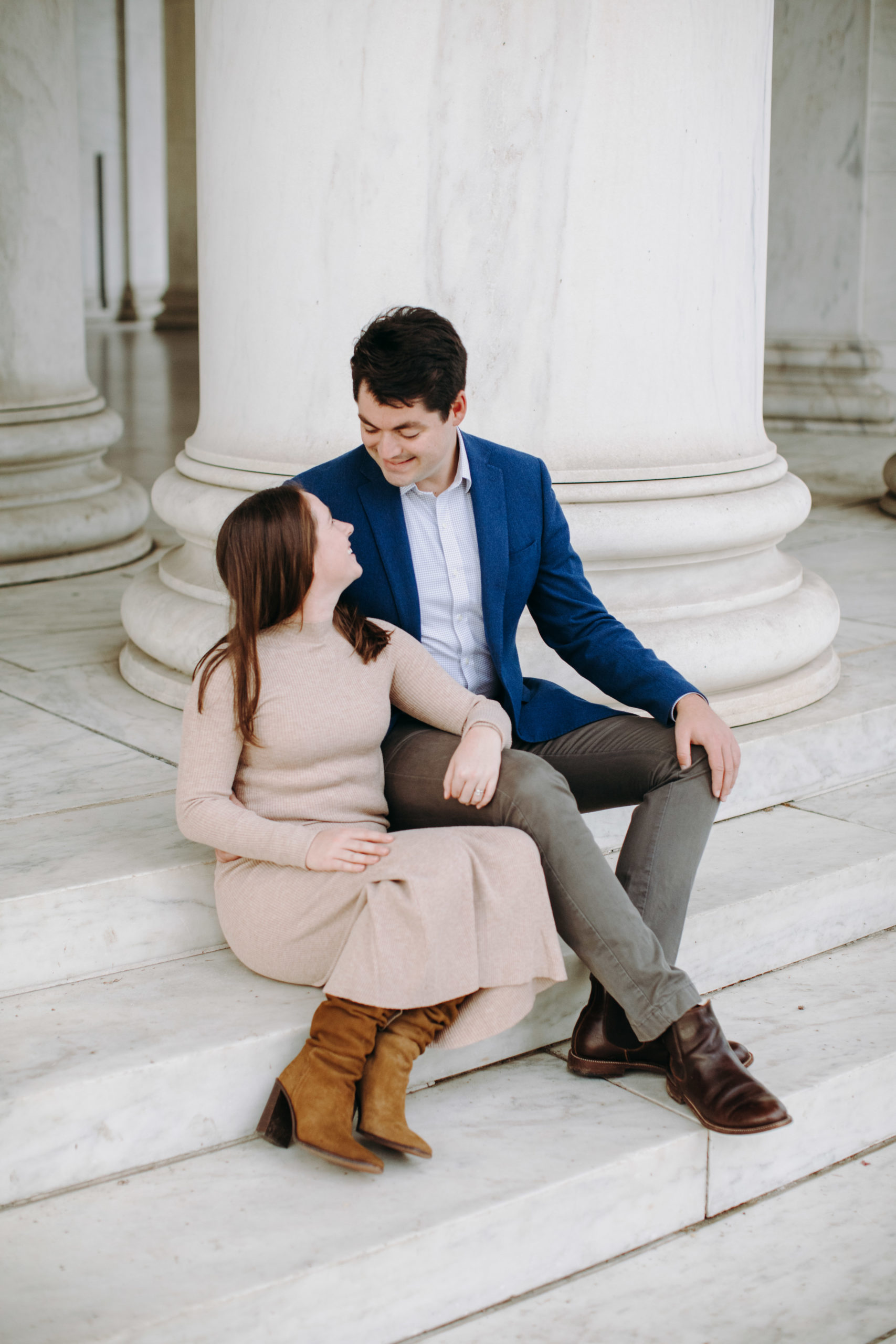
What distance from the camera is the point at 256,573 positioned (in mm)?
3143

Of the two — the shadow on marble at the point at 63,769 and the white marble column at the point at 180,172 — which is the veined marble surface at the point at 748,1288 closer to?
the shadow on marble at the point at 63,769

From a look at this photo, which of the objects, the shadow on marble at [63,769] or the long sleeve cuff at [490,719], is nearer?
the long sleeve cuff at [490,719]

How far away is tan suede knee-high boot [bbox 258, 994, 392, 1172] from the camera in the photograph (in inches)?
112

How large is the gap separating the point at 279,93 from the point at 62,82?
10.4 ft

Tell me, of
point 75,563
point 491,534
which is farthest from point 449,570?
point 75,563

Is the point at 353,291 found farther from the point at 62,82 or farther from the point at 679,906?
the point at 62,82

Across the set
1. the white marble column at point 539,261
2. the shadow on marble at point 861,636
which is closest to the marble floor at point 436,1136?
the white marble column at point 539,261

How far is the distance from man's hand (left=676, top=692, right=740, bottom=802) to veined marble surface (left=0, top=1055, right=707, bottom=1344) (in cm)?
75

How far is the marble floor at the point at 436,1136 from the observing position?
2697 mm

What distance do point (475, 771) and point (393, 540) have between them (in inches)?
25.3

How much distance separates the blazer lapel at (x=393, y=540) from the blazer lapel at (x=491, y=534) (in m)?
0.17

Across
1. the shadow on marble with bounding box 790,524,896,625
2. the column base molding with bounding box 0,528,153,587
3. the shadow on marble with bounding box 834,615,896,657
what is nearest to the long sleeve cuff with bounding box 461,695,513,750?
the shadow on marble with bounding box 834,615,896,657

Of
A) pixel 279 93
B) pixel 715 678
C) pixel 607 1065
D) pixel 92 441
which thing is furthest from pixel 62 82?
pixel 607 1065

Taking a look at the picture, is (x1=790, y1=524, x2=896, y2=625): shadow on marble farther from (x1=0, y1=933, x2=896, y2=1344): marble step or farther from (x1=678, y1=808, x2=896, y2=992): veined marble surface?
(x1=0, y1=933, x2=896, y2=1344): marble step
